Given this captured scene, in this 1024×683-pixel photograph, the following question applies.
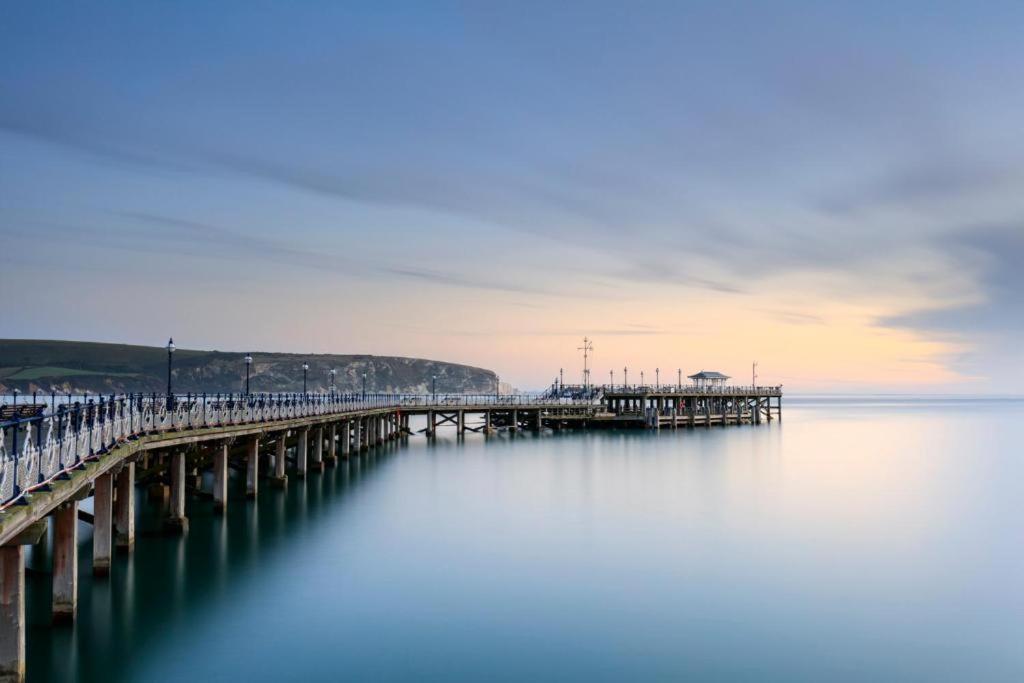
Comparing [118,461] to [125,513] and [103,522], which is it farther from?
[125,513]

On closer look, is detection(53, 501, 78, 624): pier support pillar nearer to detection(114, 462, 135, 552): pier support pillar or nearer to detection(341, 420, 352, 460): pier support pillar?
detection(114, 462, 135, 552): pier support pillar

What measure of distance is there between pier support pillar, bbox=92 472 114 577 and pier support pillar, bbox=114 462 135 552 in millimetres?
2221

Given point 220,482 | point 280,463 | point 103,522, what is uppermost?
point 103,522

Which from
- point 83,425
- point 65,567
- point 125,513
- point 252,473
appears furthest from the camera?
point 252,473

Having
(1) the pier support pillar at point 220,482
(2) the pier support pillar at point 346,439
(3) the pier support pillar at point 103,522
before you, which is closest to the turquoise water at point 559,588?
(3) the pier support pillar at point 103,522

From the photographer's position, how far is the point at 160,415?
23672 mm

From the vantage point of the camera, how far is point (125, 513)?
2252 cm

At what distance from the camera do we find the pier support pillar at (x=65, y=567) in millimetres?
15391

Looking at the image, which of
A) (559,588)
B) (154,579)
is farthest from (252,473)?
(559,588)

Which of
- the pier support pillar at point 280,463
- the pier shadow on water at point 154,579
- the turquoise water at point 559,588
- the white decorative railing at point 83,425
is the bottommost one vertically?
the turquoise water at point 559,588

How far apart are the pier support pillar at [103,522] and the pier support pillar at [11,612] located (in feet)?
20.3

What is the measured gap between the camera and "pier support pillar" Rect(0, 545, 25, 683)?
12.0m

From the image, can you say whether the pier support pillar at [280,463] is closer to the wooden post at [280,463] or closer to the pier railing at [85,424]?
the wooden post at [280,463]

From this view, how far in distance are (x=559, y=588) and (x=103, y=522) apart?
36.4ft
